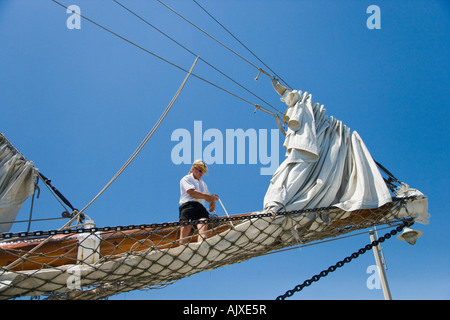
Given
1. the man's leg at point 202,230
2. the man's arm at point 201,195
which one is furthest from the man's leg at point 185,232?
the man's arm at point 201,195

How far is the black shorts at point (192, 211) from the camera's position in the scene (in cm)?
422

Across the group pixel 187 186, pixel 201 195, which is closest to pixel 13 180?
pixel 187 186

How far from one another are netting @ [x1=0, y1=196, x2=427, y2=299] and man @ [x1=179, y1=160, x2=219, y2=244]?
0.09 m

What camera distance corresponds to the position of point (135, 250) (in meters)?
3.95

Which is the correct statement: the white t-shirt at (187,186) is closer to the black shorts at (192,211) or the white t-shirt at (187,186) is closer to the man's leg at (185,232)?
the black shorts at (192,211)

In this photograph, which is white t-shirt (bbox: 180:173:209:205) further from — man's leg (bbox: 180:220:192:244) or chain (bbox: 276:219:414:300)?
chain (bbox: 276:219:414:300)

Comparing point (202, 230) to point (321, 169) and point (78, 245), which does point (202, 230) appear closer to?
point (78, 245)

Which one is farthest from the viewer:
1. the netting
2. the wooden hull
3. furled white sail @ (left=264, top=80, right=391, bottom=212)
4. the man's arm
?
furled white sail @ (left=264, top=80, right=391, bottom=212)

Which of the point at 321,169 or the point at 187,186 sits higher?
the point at 321,169

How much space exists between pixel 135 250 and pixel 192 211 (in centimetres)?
70

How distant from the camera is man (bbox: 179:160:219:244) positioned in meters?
4.07

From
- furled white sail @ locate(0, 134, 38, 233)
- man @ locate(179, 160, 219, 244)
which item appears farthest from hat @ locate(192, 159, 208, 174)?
furled white sail @ locate(0, 134, 38, 233)
